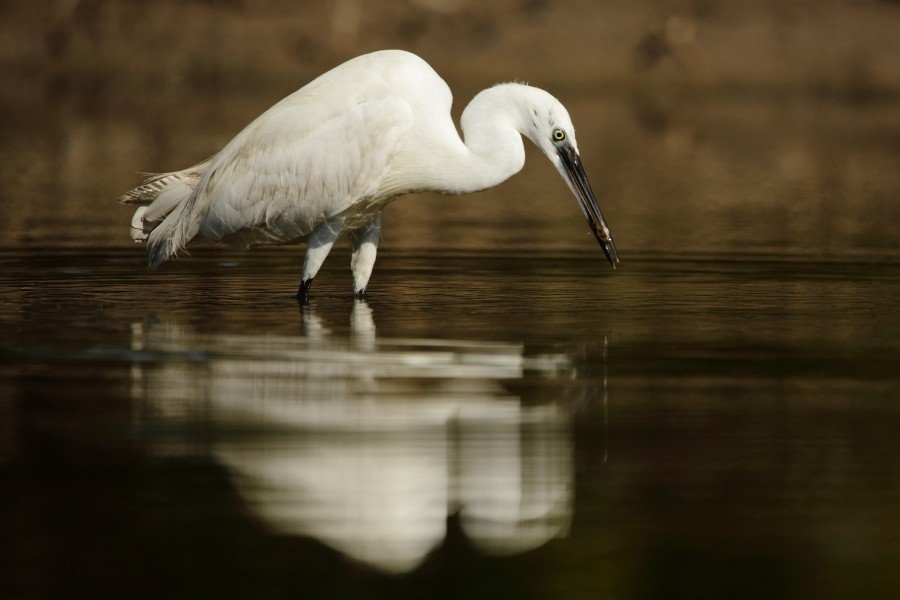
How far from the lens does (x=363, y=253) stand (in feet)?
33.0

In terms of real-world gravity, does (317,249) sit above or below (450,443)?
above

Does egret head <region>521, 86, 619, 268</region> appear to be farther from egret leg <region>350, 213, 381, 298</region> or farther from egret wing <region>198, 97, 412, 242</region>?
egret leg <region>350, 213, 381, 298</region>

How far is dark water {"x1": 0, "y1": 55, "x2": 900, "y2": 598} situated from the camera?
4.76 metres

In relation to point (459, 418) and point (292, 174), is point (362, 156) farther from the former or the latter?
point (459, 418)

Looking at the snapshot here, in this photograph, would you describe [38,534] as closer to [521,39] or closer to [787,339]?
[787,339]

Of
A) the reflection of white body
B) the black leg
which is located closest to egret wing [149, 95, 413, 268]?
the black leg

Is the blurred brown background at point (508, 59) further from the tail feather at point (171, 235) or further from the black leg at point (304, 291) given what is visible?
the black leg at point (304, 291)

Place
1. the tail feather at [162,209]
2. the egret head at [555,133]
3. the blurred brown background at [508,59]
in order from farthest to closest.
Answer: the blurred brown background at [508,59], the tail feather at [162,209], the egret head at [555,133]

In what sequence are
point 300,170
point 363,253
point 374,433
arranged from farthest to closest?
point 363,253 → point 300,170 → point 374,433

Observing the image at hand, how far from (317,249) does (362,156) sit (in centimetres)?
75

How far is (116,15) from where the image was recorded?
3347 centimetres

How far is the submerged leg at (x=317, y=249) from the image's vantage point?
9.83 meters

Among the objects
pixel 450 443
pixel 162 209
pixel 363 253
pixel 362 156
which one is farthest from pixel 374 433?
pixel 162 209

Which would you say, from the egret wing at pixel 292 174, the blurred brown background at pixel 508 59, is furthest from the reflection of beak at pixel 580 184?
the blurred brown background at pixel 508 59
